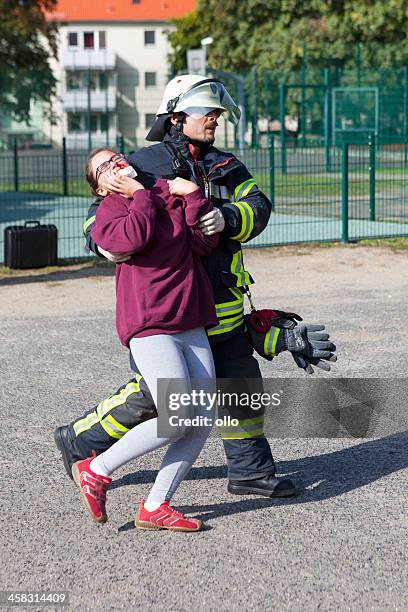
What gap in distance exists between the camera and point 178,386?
441cm

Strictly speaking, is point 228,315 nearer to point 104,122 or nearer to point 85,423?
point 85,423

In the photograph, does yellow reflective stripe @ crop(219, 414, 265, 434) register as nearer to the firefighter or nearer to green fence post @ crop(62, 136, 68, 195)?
the firefighter

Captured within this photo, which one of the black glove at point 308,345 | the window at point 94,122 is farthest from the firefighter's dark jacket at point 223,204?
the window at point 94,122

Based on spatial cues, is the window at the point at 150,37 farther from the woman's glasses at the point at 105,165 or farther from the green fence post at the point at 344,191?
the woman's glasses at the point at 105,165

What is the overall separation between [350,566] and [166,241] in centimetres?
138

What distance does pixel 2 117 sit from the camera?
24.8 metres

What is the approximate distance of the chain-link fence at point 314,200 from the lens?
15.1 meters

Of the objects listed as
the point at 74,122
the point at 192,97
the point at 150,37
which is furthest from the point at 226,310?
the point at 150,37

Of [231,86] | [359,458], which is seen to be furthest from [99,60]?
[359,458]

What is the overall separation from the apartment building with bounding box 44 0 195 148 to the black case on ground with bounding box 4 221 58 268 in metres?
3.59

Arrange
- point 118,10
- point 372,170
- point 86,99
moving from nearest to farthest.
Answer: point 372,170
point 86,99
point 118,10

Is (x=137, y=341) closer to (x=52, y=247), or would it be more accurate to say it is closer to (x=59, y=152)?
(x=52, y=247)

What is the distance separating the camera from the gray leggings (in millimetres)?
4410

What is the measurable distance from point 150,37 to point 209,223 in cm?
9328
